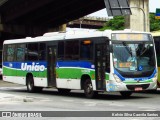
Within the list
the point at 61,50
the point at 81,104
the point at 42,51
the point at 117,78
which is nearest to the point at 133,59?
the point at 117,78

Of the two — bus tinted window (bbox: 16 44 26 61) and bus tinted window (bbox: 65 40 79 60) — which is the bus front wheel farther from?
bus tinted window (bbox: 65 40 79 60)

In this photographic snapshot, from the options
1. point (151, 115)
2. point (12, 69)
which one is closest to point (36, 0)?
point (12, 69)

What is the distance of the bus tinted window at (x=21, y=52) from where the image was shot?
2638 centimetres

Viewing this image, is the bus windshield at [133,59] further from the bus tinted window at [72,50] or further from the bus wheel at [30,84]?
the bus wheel at [30,84]

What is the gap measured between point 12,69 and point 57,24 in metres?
39.9

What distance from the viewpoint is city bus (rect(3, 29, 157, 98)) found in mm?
19891

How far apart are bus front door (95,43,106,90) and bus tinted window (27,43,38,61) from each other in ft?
17.9

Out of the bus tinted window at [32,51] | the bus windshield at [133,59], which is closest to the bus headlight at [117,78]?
the bus windshield at [133,59]

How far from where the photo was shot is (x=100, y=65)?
20.3 m

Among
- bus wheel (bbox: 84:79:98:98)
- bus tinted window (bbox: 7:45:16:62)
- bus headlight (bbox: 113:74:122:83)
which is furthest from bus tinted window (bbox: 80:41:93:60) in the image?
bus tinted window (bbox: 7:45:16:62)

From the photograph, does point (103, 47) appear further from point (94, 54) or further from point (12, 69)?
point (12, 69)

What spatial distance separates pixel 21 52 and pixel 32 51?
4.08 ft

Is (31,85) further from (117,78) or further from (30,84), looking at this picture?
(117,78)

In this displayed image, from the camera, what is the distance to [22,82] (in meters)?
26.8
